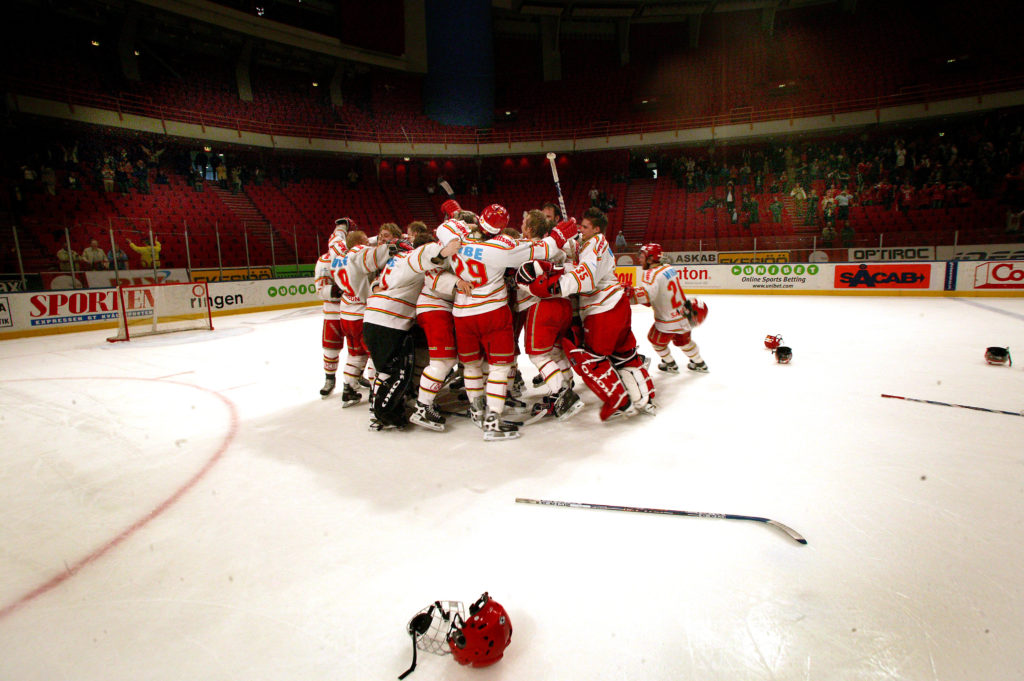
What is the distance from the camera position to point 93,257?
1168 centimetres

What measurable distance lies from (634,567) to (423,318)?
2455 mm

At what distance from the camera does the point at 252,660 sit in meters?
1.69

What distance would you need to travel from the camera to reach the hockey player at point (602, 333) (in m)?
3.87

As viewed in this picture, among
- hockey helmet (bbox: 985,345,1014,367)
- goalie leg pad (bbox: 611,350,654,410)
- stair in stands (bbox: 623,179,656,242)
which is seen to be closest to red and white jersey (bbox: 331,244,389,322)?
goalie leg pad (bbox: 611,350,654,410)

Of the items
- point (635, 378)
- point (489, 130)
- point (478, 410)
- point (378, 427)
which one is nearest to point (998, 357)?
point (635, 378)

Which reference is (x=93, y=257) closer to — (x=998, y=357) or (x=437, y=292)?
(x=437, y=292)

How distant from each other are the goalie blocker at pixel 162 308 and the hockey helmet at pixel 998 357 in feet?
39.8

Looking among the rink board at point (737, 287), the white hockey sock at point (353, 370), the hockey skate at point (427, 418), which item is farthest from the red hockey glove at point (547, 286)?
the rink board at point (737, 287)

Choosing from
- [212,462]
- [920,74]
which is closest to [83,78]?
[212,462]

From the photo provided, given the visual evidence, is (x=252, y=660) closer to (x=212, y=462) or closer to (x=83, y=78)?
(x=212, y=462)

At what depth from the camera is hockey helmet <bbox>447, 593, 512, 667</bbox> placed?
157 cm

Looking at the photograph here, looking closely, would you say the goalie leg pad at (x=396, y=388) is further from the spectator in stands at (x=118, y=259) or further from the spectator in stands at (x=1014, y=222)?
the spectator in stands at (x=1014, y=222)

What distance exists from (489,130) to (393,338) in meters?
22.4

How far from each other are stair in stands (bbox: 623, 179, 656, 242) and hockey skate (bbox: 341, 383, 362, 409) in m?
17.3
